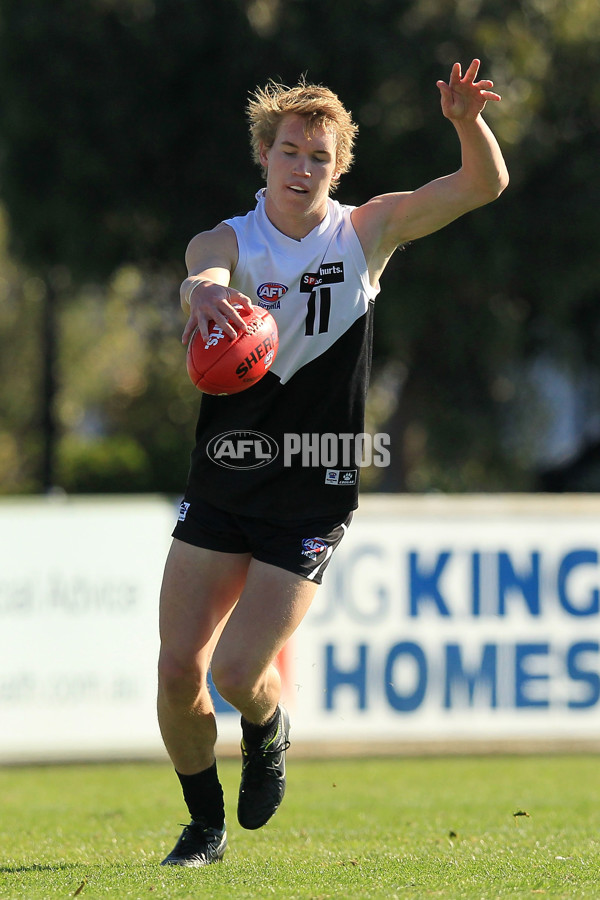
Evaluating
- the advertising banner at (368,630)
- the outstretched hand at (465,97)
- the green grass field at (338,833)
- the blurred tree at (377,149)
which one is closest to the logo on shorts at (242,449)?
the outstretched hand at (465,97)

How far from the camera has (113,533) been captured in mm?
10312

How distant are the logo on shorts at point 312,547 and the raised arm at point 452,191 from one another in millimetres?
1024

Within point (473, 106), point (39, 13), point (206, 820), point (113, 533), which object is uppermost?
point (39, 13)

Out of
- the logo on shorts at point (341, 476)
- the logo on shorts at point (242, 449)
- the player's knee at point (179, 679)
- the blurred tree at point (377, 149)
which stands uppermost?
the blurred tree at point (377, 149)

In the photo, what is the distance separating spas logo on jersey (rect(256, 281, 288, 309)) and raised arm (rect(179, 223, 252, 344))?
0.14 m

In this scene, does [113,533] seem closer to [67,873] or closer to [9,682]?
[9,682]

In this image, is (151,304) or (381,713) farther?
(151,304)

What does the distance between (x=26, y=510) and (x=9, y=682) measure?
4.41 ft

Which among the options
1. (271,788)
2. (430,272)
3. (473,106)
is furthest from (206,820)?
(430,272)

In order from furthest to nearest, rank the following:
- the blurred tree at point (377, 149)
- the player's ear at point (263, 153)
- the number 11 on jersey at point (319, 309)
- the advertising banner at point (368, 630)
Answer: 1. the blurred tree at point (377, 149)
2. the advertising banner at point (368, 630)
3. the player's ear at point (263, 153)
4. the number 11 on jersey at point (319, 309)

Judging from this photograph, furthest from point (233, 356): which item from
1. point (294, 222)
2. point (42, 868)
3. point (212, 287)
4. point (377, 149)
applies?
point (377, 149)

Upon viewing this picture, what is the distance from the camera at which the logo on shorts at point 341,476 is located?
15.8 ft

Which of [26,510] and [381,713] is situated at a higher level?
[26,510]

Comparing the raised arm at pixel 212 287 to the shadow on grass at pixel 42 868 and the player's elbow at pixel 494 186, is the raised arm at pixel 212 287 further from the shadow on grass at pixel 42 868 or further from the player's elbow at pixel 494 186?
the shadow on grass at pixel 42 868
